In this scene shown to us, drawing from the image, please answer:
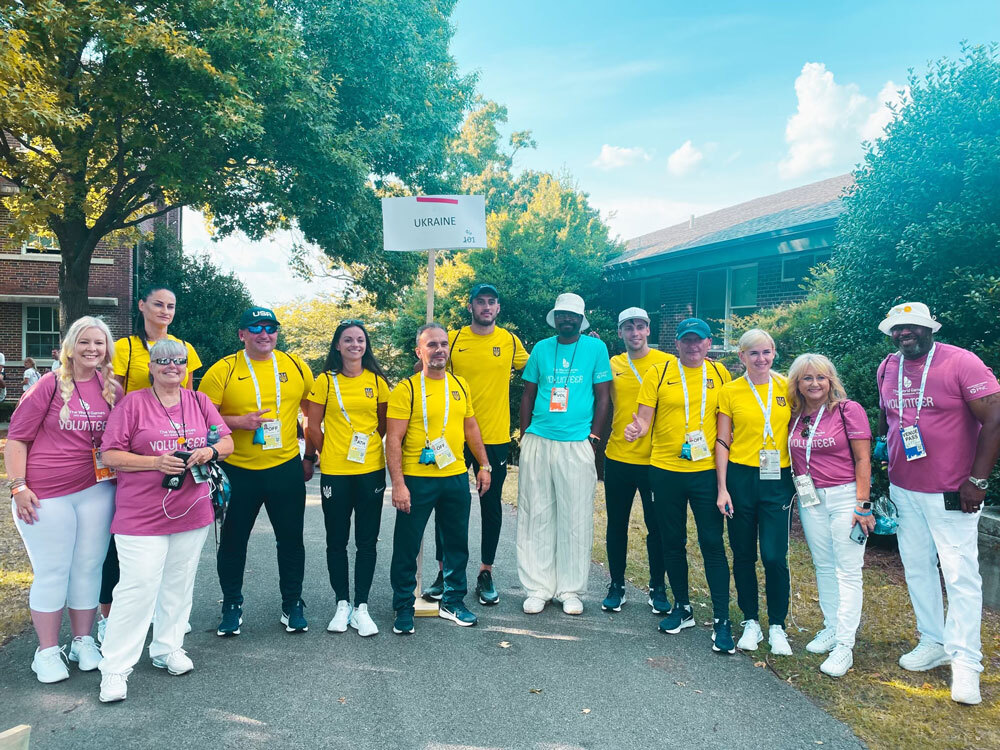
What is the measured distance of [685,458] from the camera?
177 inches

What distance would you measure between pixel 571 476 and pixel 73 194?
1054 centimetres

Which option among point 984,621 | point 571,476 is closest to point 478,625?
point 571,476

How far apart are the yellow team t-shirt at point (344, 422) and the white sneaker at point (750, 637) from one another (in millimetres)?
2575

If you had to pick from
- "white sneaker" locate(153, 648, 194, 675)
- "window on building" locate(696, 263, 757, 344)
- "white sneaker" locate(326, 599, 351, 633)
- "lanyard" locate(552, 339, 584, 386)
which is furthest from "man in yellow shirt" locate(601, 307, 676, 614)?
"window on building" locate(696, 263, 757, 344)

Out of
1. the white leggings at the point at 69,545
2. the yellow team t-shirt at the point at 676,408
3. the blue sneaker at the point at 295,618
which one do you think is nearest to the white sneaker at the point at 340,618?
the blue sneaker at the point at 295,618

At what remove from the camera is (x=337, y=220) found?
14.6 m

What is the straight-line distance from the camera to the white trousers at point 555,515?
16.8ft

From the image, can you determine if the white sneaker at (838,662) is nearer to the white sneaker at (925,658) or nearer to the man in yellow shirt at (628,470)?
the white sneaker at (925,658)

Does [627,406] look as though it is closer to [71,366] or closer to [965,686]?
[965,686]

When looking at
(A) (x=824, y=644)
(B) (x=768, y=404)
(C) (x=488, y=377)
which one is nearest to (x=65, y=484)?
(C) (x=488, y=377)

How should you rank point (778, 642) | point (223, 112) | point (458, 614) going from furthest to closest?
point (223, 112), point (458, 614), point (778, 642)

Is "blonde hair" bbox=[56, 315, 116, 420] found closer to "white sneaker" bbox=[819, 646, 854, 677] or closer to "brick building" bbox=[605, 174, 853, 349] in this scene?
"white sneaker" bbox=[819, 646, 854, 677]

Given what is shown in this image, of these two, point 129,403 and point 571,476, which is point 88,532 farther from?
point 571,476

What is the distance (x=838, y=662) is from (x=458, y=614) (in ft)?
7.79
